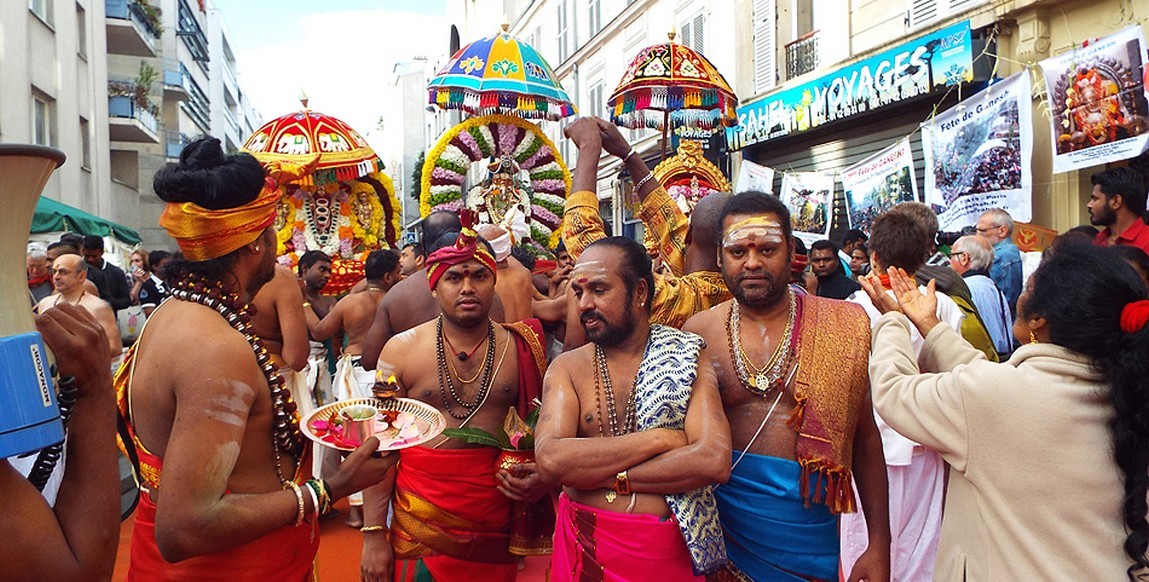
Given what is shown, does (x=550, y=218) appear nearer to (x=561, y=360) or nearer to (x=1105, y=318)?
(x=561, y=360)

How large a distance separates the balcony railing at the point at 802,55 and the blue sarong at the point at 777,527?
12510 mm

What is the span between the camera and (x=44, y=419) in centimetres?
150

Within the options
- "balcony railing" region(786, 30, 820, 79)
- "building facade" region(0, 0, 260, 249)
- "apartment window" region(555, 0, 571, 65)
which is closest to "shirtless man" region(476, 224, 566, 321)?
"building facade" region(0, 0, 260, 249)

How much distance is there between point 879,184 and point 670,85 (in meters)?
4.14

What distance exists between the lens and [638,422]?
8.96 ft

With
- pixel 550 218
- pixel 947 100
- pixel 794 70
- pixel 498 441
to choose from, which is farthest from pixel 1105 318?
pixel 794 70

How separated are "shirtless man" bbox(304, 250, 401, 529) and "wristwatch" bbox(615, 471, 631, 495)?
3.99 meters

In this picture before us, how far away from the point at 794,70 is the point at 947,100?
4.24 metres

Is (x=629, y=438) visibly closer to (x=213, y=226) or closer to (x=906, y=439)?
(x=213, y=226)

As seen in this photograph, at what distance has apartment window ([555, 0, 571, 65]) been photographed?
85.7ft

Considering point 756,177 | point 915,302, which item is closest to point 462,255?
point 915,302

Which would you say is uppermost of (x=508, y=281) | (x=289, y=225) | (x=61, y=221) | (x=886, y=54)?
(x=886, y=54)

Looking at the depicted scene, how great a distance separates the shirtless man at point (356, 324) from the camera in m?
6.35

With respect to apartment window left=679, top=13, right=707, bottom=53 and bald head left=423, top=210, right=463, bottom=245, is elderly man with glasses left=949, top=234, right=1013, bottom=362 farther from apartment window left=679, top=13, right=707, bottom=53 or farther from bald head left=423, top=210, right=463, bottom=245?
apartment window left=679, top=13, right=707, bottom=53
